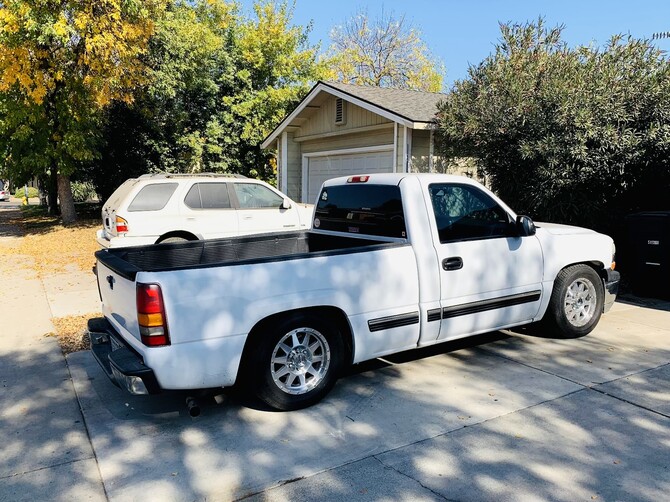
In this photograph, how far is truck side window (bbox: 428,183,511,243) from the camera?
15.5 feet

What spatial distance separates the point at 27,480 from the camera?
322 centimetres

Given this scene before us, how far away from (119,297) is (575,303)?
4.50 m

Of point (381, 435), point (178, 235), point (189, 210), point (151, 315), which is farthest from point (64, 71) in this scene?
point (381, 435)

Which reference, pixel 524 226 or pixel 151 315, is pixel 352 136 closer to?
pixel 524 226

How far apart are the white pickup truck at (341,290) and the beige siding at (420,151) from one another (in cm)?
554

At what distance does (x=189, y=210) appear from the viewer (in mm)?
9047

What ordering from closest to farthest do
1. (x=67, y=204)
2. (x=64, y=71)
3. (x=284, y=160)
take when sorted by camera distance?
(x=64, y=71) < (x=284, y=160) < (x=67, y=204)

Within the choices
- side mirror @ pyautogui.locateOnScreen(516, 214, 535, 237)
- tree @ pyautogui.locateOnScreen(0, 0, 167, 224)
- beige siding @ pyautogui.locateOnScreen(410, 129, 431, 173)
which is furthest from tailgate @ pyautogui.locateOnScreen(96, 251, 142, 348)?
tree @ pyautogui.locateOnScreen(0, 0, 167, 224)

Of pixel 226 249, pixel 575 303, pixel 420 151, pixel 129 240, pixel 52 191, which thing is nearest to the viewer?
pixel 226 249

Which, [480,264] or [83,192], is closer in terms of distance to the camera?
[480,264]

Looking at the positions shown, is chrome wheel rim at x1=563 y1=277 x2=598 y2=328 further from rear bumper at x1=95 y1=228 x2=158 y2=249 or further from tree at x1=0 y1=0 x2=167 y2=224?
tree at x1=0 y1=0 x2=167 y2=224

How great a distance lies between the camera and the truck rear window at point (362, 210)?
471cm

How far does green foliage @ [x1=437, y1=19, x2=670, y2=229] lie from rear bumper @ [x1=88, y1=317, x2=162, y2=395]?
664 cm

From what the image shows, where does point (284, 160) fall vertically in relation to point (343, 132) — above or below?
below
